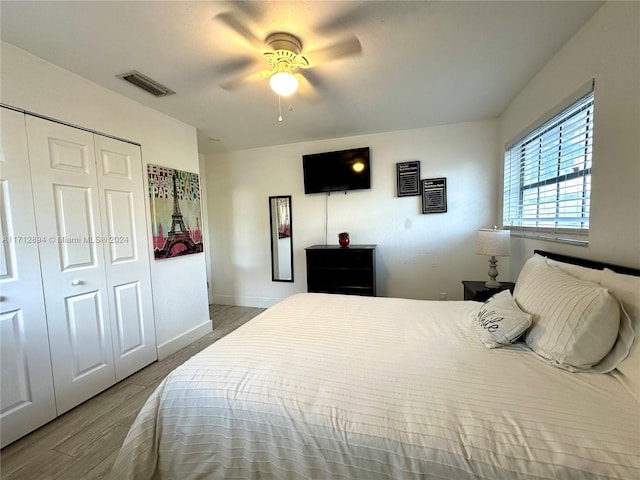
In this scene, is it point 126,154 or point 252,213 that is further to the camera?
point 252,213

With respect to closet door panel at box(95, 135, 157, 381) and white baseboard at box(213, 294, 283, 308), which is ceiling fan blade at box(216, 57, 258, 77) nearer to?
closet door panel at box(95, 135, 157, 381)

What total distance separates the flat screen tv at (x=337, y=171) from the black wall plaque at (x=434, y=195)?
2.33 ft

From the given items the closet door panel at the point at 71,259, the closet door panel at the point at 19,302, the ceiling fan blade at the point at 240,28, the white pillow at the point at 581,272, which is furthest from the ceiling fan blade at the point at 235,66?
the white pillow at the point at 581,272

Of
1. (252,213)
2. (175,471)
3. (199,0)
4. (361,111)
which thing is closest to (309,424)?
(175,471)

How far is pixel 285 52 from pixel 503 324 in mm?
1941

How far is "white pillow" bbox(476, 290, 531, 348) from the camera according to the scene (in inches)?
48.9

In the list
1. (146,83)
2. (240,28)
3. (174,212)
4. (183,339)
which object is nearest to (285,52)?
(240,28)

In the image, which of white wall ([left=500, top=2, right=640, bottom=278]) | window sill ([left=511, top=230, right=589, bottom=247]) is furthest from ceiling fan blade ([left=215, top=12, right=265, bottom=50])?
window sill ([left=511, top=230, right=589, bottom=247])

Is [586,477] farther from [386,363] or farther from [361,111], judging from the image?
[361,111]

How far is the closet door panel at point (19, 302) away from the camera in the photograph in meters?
1.57

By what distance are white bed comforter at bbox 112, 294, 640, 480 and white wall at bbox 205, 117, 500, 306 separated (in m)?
2.15

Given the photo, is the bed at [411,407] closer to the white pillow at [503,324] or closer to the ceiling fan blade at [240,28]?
the white pillow at [503,324]

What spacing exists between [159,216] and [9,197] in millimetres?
1016

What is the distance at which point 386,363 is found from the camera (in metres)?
1.14
